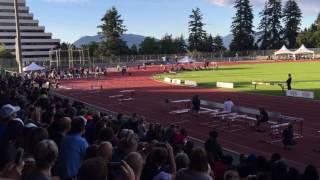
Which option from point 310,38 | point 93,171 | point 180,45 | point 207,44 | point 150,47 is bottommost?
point 93,171

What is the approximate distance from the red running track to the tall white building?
13225 centimetres

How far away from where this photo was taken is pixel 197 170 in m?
5.85

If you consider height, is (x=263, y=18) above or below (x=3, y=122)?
above

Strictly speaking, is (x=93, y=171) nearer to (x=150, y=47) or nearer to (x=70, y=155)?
(x=70, y=155)

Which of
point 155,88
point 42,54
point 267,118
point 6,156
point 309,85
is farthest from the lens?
point 42,54

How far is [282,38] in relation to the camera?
131500 mm

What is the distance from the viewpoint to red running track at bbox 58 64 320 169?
18.4m

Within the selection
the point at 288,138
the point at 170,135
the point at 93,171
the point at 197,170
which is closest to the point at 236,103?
the point at 288,138

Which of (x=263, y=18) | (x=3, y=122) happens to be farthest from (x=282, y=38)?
(x=3, y=122)

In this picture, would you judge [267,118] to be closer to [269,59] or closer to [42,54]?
[269,59]

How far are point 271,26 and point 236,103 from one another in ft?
343

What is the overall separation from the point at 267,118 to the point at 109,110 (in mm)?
12215

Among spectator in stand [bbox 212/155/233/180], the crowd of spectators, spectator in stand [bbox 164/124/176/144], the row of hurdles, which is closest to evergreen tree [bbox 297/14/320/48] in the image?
the row of hurdles

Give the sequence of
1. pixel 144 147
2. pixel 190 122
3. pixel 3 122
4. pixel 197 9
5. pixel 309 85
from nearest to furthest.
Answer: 1. pixel 144 147
2. pixel 3 122
3. pixel 190 122
4. pixel 309 85
5. pixel 197 9
